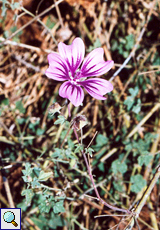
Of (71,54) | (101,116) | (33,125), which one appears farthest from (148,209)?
(71,54)

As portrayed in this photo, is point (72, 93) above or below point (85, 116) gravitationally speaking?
above

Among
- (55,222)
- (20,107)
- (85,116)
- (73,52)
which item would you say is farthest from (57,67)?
(55,222)

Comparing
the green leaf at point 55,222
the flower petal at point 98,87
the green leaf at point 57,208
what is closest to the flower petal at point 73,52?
the flower petal at point 98,87

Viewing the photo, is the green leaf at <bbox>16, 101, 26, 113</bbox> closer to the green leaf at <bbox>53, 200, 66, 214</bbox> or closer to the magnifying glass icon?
the magnifying glass icon

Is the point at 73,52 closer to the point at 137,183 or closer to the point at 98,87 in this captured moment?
the point at 98,87

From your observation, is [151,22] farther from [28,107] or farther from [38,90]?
[28,107]

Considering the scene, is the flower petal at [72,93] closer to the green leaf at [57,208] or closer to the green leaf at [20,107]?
the green leaf at [57,208]

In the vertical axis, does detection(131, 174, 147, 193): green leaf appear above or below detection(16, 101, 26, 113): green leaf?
below

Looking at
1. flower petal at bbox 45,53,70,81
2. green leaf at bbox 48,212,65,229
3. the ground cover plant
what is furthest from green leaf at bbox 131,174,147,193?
flower petal at bbox 45,53,70,81
